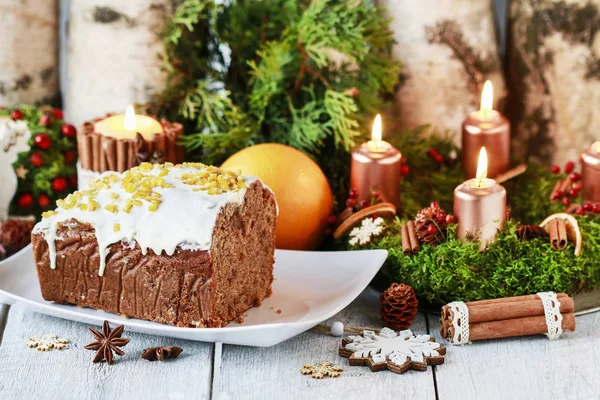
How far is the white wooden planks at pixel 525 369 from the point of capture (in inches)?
59.8

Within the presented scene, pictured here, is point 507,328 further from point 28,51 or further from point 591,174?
point 28,51

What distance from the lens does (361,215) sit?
1999 millimetres

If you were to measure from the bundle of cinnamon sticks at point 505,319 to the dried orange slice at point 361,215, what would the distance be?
1.19 feet

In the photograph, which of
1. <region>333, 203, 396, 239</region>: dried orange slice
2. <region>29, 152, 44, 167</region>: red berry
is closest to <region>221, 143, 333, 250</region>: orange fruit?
<region>333, 203, 396, 239</region>: dried orange slice

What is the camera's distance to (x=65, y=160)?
2342 millimetres

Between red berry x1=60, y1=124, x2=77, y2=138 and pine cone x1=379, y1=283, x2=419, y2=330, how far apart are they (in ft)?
3.49

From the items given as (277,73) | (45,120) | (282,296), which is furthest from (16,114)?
(282,296)

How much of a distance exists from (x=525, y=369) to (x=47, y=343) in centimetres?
92

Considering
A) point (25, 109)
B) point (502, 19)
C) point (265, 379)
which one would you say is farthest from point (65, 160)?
point (502, 19)

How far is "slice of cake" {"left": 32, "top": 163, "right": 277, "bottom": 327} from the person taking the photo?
162 cm

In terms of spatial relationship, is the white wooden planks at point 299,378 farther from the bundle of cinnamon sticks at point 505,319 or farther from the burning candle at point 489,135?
the burning candle at point 489,135

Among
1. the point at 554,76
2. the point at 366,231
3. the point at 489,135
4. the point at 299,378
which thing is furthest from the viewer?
the point at 554,76

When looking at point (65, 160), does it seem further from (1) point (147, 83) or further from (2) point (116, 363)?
(2) point (116, 363)

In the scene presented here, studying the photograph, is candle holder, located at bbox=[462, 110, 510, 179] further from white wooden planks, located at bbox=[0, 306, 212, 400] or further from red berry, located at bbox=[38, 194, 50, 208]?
red berry, located at bbox=[38, 194, 50, 208]
